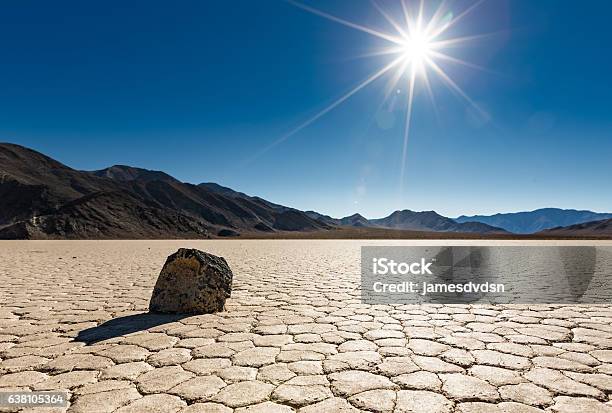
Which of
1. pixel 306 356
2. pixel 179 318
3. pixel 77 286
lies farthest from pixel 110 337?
pixel 77 286

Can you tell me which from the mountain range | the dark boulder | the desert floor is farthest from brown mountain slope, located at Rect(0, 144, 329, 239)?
the desert floor

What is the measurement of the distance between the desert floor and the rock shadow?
0.02 meters

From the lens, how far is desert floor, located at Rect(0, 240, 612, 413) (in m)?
2.06

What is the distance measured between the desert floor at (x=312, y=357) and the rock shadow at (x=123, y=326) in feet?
0.06

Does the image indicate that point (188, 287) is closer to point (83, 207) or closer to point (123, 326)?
point (123, 326)

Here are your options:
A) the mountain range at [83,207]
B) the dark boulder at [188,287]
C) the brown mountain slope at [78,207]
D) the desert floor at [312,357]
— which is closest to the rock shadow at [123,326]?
the desert floor at [312,357]

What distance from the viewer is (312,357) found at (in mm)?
2752

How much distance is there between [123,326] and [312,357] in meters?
2.04

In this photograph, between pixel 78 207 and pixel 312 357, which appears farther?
pixel 78 207

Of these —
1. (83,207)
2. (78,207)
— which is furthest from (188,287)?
(83,207)

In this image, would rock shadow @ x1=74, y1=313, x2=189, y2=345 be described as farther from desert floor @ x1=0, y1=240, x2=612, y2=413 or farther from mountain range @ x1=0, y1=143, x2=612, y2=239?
mountain range @ x1=0, y1=143, x2=612, y2=239

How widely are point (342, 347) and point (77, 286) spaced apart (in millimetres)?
5251

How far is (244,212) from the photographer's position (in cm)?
9431

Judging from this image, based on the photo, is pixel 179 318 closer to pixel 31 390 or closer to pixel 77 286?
pixel 31 390
